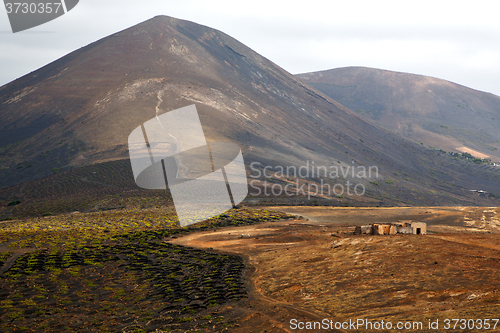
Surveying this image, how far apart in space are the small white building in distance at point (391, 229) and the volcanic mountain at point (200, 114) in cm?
3624

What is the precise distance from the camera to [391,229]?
25.0m

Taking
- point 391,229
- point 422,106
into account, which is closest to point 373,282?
point 391,229

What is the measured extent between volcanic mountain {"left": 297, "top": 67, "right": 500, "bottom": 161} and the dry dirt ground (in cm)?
10893

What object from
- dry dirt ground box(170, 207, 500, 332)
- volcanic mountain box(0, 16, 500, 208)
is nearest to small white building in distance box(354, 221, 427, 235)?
dry dirt ground box(170, 207, 500, 332)

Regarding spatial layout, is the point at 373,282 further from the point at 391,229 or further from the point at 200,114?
the point at 200,114

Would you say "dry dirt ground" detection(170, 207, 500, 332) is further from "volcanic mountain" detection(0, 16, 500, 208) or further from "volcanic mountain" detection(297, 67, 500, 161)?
"volcanic mountain" detection(297, 67, 500, 161)

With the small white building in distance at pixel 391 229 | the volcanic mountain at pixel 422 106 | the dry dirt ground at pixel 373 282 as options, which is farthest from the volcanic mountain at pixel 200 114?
the dry dirt ground at pixel 373 282

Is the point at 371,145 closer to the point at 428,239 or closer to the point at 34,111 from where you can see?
the point at 34,111

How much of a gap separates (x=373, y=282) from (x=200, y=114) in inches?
2558

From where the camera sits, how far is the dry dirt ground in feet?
42.7

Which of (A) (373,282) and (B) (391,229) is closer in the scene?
(A) (373,282)

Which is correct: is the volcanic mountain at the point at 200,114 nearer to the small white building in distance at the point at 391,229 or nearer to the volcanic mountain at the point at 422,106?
the volcanic mountain at the point at 422,106

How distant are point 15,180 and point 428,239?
5658 centimetres

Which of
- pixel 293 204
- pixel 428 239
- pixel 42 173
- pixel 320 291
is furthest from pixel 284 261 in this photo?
pixel 42 173
